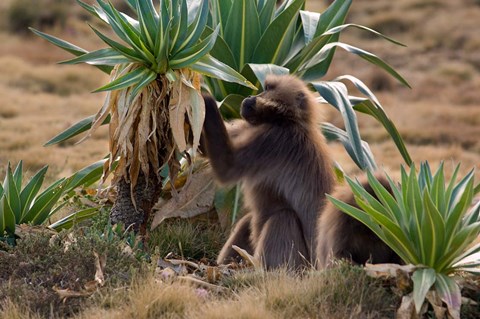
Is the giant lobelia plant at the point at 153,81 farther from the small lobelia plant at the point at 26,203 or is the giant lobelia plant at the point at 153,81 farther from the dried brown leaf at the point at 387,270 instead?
the dried brown leaf at the point at 387,270

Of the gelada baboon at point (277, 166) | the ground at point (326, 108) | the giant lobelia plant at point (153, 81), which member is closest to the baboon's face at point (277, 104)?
the gelada baboon at point (277, 166)

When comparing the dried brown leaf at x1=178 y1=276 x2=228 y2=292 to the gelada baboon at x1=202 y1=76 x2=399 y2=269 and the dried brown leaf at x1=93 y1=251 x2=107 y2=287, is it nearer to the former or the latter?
the dried brown leaf at x1=93 y1=251 x2=107 y2=287

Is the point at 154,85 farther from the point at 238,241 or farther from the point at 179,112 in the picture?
the point at 238,241

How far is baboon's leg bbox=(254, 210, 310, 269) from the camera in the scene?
6.27 metres

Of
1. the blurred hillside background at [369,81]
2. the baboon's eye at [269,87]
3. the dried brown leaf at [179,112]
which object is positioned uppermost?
the baboon's eye at [269,87]

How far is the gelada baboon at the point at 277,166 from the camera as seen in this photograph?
635 centimetres

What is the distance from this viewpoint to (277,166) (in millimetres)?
6523

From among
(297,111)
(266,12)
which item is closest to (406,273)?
(297,111)

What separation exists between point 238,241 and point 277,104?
1068mm

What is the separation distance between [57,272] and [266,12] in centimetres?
352

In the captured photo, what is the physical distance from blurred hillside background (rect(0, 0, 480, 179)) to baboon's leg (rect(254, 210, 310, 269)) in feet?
12.3

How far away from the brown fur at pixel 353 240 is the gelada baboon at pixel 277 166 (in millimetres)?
592

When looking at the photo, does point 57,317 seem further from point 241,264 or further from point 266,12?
point 266,12

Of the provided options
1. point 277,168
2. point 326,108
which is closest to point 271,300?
point 277,168
